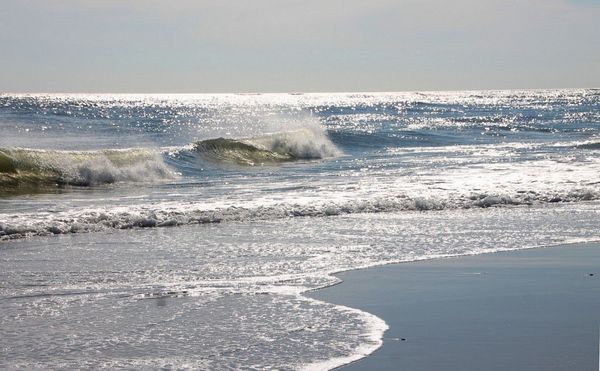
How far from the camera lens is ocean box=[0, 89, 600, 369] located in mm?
7059

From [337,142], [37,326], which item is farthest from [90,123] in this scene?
[37,326]

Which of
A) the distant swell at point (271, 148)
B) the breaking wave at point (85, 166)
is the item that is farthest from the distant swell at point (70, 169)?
the distant swell at point (271, 148)

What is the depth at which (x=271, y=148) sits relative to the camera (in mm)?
37719

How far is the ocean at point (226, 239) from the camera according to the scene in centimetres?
706

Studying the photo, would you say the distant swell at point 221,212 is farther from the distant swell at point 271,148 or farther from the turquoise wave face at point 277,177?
the distant swell at point 271,148

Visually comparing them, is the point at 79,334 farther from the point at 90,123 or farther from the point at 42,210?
the point at 90,123

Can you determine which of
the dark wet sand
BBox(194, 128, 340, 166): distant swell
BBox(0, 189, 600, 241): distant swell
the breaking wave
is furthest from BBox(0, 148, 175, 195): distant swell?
the dark wet sand

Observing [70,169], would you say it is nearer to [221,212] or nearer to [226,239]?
[221,212]

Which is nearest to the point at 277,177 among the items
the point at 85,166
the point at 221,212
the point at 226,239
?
the point at 85,166

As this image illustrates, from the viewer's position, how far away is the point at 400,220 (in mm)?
14938

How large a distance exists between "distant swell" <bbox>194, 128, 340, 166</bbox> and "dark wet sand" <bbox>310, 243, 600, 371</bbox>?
72.4ft

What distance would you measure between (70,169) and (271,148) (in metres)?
13.7

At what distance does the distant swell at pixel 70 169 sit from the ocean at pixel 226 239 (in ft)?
0.20

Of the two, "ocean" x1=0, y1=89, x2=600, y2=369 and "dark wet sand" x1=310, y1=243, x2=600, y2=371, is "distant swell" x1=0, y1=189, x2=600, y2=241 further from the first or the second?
"dark wet sand" x1=310, y1=243, x2=600, y2=371
